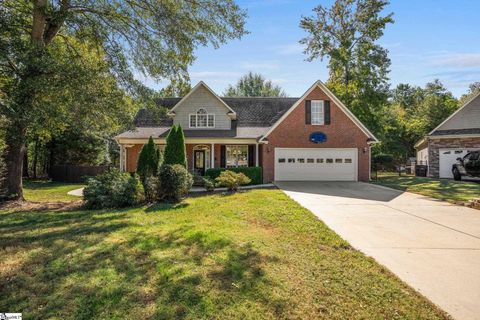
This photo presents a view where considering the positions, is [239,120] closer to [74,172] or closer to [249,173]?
[249,173]

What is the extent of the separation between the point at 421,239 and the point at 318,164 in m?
13.6

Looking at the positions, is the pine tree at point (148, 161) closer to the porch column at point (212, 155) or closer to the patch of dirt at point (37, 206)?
the patch of dirt at point (37, 206)

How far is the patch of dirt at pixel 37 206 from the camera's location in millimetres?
10477

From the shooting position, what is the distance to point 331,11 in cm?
2798

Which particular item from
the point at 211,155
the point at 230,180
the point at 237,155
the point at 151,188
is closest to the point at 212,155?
the point at 211,155

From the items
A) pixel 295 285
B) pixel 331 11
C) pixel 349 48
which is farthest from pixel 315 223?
pixel 331 11

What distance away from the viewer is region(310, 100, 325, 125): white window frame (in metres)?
19.8

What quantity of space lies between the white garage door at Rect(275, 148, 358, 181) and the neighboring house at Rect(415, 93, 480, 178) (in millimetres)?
7542

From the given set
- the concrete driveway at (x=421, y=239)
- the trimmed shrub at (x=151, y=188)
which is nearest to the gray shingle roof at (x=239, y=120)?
the trimmed shrub at (x=151, y=188)

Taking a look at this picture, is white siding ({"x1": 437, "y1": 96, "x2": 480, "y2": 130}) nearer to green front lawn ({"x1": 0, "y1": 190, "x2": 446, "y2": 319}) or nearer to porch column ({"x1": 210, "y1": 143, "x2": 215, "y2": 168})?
porch column ({"x1": 210, "y1": 143, "x2": 215, "y2": 168})

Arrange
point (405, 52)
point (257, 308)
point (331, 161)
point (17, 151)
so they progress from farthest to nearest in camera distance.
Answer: point (331, 161) → point (405, 52) → point (17, 151) → point (257, 308)

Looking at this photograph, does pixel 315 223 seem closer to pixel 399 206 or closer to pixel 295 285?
pixel 295 285

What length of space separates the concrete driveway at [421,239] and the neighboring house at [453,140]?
12.3 metres

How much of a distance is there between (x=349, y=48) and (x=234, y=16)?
59.3 feet
